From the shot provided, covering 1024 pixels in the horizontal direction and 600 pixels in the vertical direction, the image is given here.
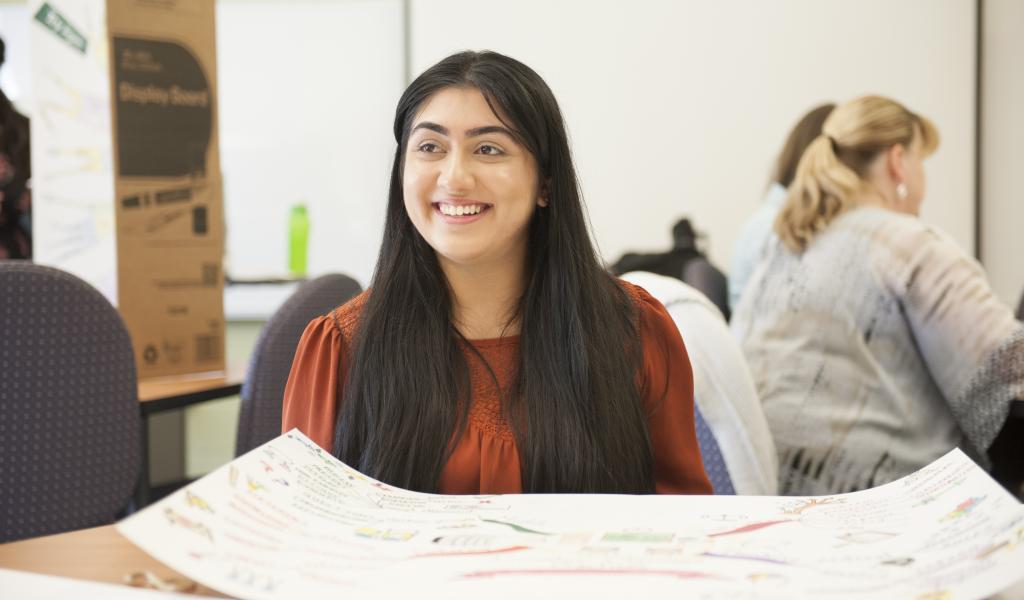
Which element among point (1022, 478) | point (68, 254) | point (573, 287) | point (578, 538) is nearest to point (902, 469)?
point (1022, 478)

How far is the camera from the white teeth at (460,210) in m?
1.11

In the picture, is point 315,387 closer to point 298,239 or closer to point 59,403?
point 59,403

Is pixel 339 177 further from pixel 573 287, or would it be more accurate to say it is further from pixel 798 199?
pixel 573 287

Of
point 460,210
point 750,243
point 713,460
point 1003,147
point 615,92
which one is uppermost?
point 615,92

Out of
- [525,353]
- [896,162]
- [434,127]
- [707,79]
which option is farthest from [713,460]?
[707,79]

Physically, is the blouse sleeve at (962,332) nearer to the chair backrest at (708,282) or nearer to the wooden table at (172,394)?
the chair backrest at (708,282)

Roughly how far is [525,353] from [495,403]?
7 cm

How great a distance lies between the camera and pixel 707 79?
4.33 metres

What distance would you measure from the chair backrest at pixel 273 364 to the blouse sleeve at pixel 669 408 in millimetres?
838

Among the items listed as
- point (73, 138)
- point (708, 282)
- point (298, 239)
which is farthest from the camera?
point (298, 239)

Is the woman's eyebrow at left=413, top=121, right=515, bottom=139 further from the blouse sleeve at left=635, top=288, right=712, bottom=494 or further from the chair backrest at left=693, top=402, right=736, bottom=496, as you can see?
the chair backrest at left=693, top=402, right=736, bottom=496

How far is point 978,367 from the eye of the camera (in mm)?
1787

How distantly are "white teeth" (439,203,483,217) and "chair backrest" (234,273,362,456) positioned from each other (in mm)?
801

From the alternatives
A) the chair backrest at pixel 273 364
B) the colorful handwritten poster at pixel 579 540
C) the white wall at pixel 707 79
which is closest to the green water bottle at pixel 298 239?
the white wall at pixel 707 79
